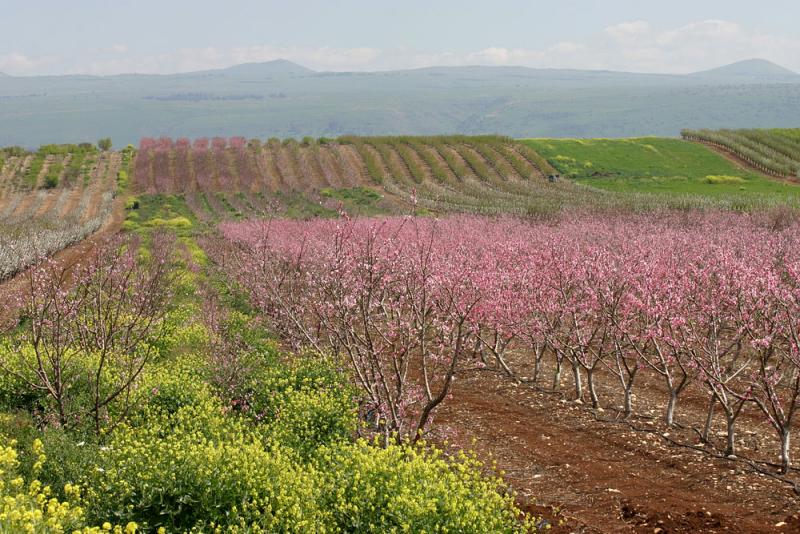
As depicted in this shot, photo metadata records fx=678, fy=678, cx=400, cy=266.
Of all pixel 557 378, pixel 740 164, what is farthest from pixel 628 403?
pixel 740 164

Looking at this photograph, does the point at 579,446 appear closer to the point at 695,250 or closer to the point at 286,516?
the point at 286,516

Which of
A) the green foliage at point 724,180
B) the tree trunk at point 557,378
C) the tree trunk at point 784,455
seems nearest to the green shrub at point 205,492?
the tree trunk at point 784,455

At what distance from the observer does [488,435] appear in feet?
47.9

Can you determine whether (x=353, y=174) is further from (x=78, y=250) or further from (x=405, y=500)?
(x=405, y=500)

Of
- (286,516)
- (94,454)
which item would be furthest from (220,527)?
(94,454)

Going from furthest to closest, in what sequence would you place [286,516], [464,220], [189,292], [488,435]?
[464,220], [189,292], [488,435], [286,516]

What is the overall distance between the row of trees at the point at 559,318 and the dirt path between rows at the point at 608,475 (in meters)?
0.86

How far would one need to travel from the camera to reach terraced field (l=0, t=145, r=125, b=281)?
4475cm

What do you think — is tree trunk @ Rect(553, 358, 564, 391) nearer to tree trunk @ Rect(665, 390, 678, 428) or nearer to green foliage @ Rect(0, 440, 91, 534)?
tree trunk @ Rect(665, 390, 678, 428)

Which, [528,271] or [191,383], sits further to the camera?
[528,271]

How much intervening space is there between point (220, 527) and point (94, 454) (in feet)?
9.36

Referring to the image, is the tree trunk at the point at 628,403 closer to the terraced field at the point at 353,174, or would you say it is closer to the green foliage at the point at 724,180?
the terraced field at the point at 353,174

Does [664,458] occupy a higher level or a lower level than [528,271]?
lower

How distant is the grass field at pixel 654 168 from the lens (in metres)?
64.8
